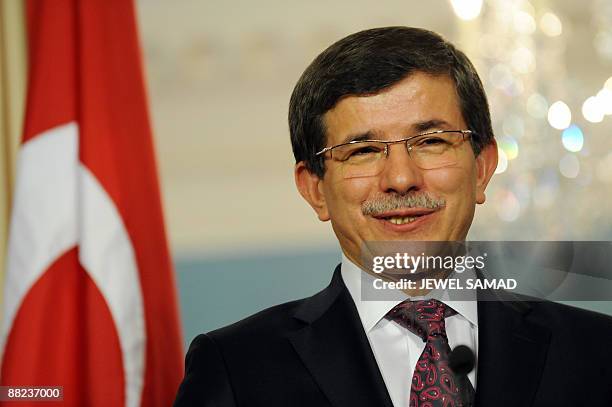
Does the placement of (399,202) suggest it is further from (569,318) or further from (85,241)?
(85,241)

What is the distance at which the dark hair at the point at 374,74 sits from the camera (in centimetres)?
145

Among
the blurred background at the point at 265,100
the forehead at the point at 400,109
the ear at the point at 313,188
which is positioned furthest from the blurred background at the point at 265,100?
the forehead at the point at 400,109

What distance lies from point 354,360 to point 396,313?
0.37ft

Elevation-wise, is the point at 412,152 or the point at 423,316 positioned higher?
the point at 412,152

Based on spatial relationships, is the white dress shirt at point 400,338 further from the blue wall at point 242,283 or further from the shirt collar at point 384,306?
the blue wall at point 242,283

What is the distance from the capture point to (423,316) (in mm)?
1422

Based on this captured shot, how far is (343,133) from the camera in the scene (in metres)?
1.48

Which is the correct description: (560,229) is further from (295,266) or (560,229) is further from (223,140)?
(223,140)

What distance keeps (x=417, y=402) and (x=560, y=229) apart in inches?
38.3

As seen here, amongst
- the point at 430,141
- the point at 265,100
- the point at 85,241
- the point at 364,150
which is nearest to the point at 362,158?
the point at 364,150

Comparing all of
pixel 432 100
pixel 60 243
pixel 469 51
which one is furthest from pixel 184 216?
pixel 432 100

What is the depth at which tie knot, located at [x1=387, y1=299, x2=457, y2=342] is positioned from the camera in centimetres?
140

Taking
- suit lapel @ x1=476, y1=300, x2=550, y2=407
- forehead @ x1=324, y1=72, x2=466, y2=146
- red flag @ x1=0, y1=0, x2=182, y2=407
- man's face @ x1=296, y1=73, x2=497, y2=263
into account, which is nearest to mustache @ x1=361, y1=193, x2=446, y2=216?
man's face @ x1=296, y1=73, x2=497, y2=263

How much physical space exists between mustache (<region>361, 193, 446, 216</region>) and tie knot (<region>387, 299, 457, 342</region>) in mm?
171
